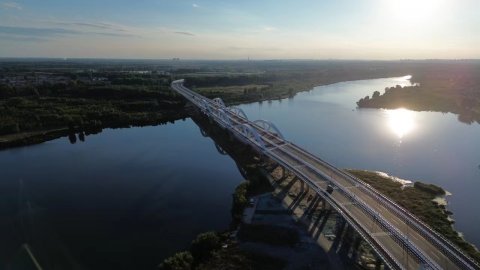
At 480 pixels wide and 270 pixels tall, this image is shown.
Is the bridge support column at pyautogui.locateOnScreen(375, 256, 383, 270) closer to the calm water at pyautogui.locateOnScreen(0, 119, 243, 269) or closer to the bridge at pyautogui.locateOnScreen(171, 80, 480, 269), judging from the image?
the bridge at pyautogui.locateOnScreen(171, 80, 480, 269)

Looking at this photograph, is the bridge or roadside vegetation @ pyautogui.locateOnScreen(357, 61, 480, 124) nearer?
the bridge

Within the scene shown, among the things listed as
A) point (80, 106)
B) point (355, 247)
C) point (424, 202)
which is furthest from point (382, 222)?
point (80, 106)

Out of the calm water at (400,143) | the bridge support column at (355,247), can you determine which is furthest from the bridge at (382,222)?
the calm water at (400,143)

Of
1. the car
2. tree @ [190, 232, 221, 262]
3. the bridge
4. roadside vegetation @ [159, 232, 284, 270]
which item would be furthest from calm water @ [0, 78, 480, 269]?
the car

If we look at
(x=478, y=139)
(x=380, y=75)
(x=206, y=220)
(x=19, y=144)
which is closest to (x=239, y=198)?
(x=206, y=220)

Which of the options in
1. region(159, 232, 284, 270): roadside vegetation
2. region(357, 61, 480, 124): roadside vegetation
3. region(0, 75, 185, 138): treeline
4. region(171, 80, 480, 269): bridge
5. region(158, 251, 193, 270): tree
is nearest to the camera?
region(171, 80, 480, 269): bridge

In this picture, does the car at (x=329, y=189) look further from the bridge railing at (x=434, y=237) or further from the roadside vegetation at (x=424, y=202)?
the roadside vegetation at (x=424, y=202)

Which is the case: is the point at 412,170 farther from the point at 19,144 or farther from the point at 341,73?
the point at 341,73
